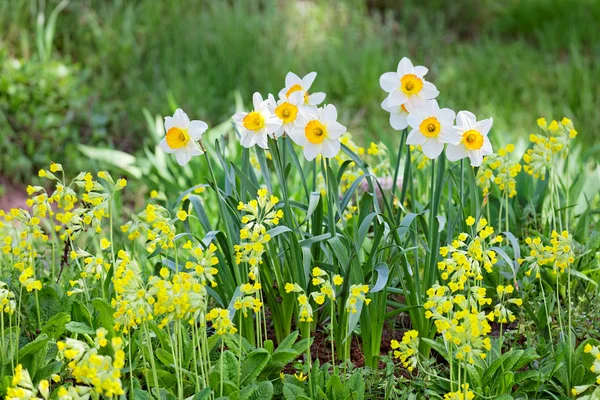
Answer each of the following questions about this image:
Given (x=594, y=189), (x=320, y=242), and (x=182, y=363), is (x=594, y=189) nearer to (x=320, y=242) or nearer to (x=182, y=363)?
(x=320, y=242)

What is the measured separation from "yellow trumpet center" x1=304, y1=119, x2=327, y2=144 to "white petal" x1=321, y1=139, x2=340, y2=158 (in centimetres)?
2

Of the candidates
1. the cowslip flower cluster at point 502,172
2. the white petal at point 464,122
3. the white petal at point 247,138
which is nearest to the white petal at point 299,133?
the white petal at point 247,138

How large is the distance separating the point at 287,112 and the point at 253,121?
0.31ft

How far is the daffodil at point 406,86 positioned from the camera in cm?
216

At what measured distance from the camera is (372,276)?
230 centimetres

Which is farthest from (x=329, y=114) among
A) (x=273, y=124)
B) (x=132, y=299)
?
(x=132, y=299)

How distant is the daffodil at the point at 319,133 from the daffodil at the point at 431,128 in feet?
0.64

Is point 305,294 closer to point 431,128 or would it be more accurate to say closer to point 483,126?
point 431,128

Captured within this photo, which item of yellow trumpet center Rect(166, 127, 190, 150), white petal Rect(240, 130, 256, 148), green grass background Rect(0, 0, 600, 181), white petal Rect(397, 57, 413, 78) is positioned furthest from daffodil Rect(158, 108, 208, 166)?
green grass background Rect(0, 0, 600, 181)

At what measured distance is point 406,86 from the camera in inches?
85.3

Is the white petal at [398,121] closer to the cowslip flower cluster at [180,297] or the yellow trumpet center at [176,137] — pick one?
the yellow trumpet center at [176,137]

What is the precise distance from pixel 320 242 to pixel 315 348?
0.34 meters

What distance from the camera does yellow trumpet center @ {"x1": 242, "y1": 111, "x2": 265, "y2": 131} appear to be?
2.12 m

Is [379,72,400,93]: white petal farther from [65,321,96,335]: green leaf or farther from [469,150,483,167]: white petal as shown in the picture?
[65,321,96,335]: green leaf
